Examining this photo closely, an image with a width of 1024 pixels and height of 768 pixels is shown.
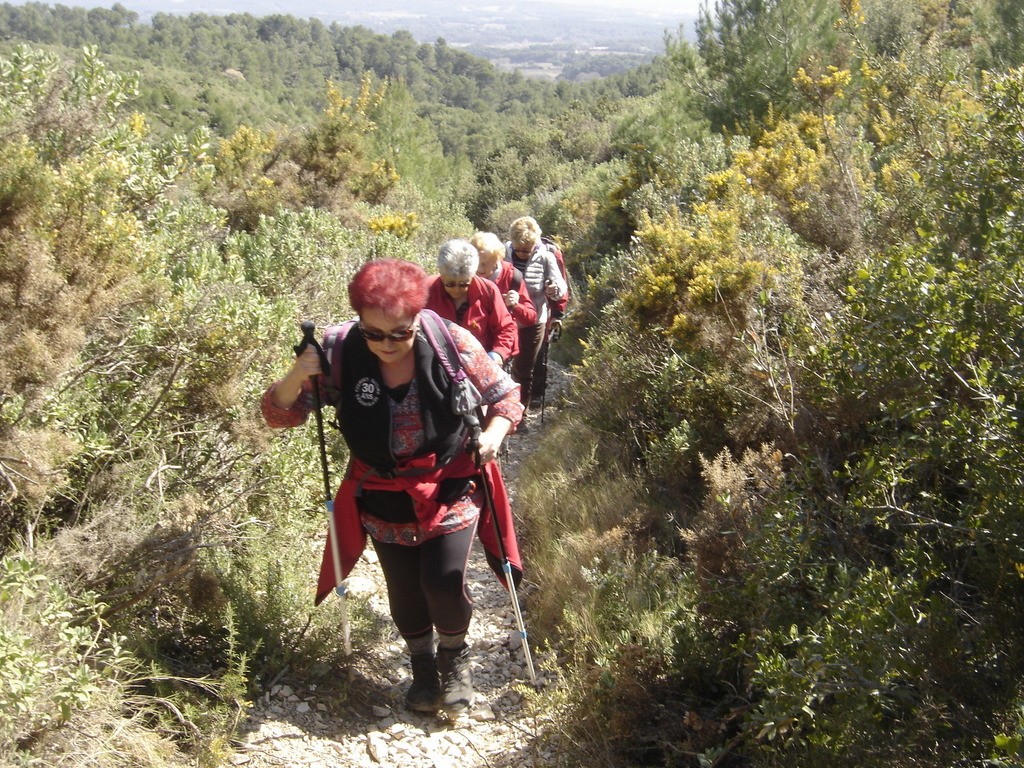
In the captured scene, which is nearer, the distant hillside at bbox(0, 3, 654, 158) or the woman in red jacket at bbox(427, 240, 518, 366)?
the woman in red jacket at bbox(427, 240, 518, 366)

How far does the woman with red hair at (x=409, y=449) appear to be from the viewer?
345 centimetres

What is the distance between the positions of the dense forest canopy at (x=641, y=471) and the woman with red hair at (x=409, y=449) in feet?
1.90

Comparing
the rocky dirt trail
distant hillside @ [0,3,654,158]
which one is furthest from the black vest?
distant hillside @ [0,3,654,158]

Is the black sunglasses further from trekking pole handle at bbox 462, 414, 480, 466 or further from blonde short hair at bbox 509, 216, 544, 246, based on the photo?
blonde short hair at bbox 509, 216, 544, 246

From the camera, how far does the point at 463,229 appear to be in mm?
16719

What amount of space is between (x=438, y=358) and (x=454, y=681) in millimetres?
1630

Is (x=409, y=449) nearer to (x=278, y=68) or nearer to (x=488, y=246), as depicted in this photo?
(x=488, y=246)

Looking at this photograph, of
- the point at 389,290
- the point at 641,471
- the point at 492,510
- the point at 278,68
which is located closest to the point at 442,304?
the point at 641,471

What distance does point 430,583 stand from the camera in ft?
12.5

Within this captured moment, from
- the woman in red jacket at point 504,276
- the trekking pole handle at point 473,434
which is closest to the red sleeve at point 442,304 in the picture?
the woman in red jacket at point 504,276

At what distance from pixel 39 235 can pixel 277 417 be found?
116 cm

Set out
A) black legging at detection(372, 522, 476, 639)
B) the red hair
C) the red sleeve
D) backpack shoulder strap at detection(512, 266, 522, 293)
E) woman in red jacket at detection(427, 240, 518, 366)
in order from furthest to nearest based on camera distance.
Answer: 1. backpack shoulder strap at detection(512, 266, 522, 293)
2. the red sleeve
3. woman in red jacket at detection(427, 240, 518, 366)
4. black legging at detection(372, 522, 476, 639)
5. the red hair

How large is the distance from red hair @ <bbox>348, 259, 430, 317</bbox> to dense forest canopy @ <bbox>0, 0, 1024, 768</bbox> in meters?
1.08

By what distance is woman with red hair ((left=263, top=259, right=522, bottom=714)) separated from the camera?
136 inches
